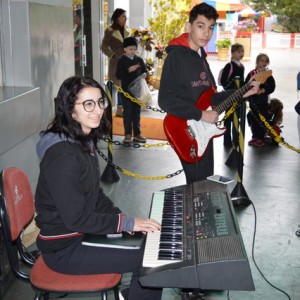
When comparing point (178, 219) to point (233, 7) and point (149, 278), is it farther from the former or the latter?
point (233, 7)

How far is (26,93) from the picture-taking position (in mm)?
4012

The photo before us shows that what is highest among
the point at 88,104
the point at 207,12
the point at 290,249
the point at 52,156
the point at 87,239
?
the point at 207,12

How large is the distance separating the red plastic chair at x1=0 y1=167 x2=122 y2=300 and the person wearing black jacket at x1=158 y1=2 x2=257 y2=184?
1382 mm

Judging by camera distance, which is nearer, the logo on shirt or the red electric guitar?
the logo on shirt

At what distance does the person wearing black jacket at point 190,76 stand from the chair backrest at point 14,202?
1367 mm

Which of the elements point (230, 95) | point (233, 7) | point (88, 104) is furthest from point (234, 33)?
point (88, 104)

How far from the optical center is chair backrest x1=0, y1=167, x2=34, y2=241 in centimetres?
246

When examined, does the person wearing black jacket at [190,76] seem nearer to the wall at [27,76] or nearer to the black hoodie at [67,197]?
the wall at [27,76]

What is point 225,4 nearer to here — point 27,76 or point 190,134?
point 27,76

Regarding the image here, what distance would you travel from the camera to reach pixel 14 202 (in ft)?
8.29

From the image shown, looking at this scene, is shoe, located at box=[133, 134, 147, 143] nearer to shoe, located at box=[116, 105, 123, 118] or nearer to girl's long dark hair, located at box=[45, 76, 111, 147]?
shoe, located at box=[116, 105, 123, 118]

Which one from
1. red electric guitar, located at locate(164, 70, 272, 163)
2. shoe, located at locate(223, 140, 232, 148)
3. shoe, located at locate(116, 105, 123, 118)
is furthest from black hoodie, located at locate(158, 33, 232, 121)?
shoe, located at locate(116, 105, 123, 118)

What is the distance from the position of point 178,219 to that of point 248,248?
6.17 feet

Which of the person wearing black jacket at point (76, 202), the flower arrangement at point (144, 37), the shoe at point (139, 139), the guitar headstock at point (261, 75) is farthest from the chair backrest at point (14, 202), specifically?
the flower arrangement at point (144, 37)
